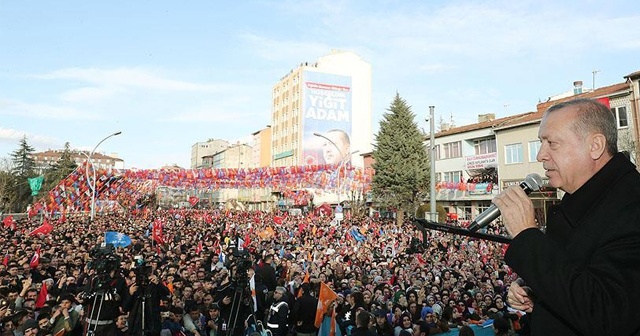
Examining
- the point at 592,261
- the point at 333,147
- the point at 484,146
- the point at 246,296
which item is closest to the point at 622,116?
the point at 484,146

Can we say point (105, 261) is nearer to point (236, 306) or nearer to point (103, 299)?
point (103, 299)

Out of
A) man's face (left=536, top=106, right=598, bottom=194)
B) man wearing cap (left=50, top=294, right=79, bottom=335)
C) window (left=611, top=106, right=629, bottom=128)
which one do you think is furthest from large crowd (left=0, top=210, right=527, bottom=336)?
window (left=611, top=106, right=629, bottom=128)

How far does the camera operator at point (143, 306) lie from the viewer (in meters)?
7.78

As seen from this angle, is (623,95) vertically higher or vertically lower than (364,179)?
higher

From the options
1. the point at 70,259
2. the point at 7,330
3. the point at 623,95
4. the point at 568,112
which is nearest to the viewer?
the point at 568,112

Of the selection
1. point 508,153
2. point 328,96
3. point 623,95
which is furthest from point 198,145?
point 623,95

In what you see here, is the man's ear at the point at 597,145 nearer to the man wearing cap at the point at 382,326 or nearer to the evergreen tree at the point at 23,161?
the man wearing cap at the point at 382,326

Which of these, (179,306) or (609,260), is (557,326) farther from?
(179,306)

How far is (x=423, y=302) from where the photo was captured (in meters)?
10.0

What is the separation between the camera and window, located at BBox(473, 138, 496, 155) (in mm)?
40778

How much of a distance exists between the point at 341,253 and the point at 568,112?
55.0ft

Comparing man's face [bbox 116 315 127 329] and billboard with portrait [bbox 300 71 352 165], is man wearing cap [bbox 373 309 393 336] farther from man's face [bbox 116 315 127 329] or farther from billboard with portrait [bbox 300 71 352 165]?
billboard with portrait [bbox 300 71 352 165]

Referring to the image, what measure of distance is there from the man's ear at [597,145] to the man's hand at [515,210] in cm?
33

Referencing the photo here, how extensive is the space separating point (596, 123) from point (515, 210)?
496 mm
